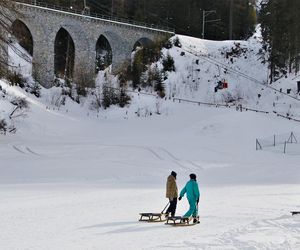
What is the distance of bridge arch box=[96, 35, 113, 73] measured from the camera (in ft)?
201

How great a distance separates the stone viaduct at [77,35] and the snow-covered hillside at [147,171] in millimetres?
4076

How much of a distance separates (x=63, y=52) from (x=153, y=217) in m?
50.0

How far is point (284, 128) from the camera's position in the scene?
3541 centimetres

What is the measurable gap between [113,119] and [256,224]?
107 feet

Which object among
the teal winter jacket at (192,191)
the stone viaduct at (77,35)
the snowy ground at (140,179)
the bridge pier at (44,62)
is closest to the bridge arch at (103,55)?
the stone viaduct at (77,35)

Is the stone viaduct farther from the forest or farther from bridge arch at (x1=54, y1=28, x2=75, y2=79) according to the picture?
the forest

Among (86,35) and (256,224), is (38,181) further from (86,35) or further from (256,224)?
(86,35)

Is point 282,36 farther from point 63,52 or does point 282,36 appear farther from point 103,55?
point 63,52

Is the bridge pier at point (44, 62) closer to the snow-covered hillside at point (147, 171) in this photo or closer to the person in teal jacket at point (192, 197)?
the snow-covered hillside at point (147, 171)

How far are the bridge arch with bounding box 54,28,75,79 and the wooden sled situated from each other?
43.9 meters

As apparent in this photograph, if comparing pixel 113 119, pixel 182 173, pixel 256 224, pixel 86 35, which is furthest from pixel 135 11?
pixel 256 224

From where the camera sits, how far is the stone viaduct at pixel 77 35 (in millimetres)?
46562

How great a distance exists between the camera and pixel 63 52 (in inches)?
2381

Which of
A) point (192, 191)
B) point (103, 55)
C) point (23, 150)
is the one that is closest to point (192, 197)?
point (192, 191)
